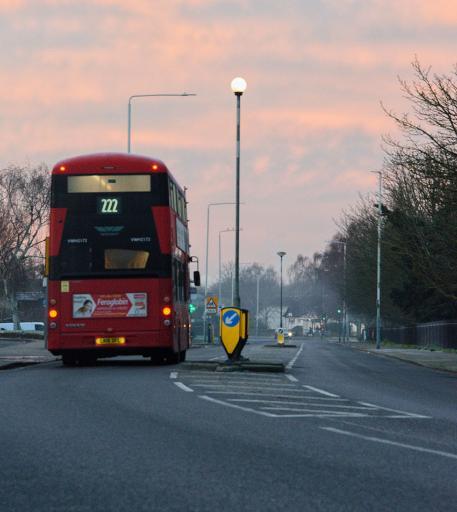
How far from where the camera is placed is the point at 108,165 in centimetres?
2620

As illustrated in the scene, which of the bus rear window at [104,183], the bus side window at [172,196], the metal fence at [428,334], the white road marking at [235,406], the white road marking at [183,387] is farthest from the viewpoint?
the metal fence at [428,334]

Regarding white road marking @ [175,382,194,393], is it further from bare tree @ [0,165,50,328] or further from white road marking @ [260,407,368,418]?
bare tree @ [0,165,50,328]

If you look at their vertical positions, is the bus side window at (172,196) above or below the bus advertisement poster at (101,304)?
above

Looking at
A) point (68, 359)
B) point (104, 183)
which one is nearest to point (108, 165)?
point (104, 183)

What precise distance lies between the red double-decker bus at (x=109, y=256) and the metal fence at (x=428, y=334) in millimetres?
32710

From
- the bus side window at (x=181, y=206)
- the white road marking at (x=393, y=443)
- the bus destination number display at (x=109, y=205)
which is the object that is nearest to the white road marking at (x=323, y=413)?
the white road marking at (x=393, y=443)

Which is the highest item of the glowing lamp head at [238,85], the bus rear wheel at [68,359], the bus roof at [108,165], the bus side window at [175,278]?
Result: the glowing lamp head at [238,85]

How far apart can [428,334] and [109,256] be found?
139 feet

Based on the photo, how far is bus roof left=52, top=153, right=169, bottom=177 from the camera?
86.0 feet

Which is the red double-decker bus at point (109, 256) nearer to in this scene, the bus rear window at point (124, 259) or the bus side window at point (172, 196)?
the bus rear window at point (124, 259)

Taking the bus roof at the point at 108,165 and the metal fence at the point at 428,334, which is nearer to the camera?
the bus roof at the point at 108,165

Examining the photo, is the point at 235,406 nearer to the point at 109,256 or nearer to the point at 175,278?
the point at 109,256

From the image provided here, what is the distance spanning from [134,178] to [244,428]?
49.7ft

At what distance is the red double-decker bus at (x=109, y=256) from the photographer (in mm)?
26062
